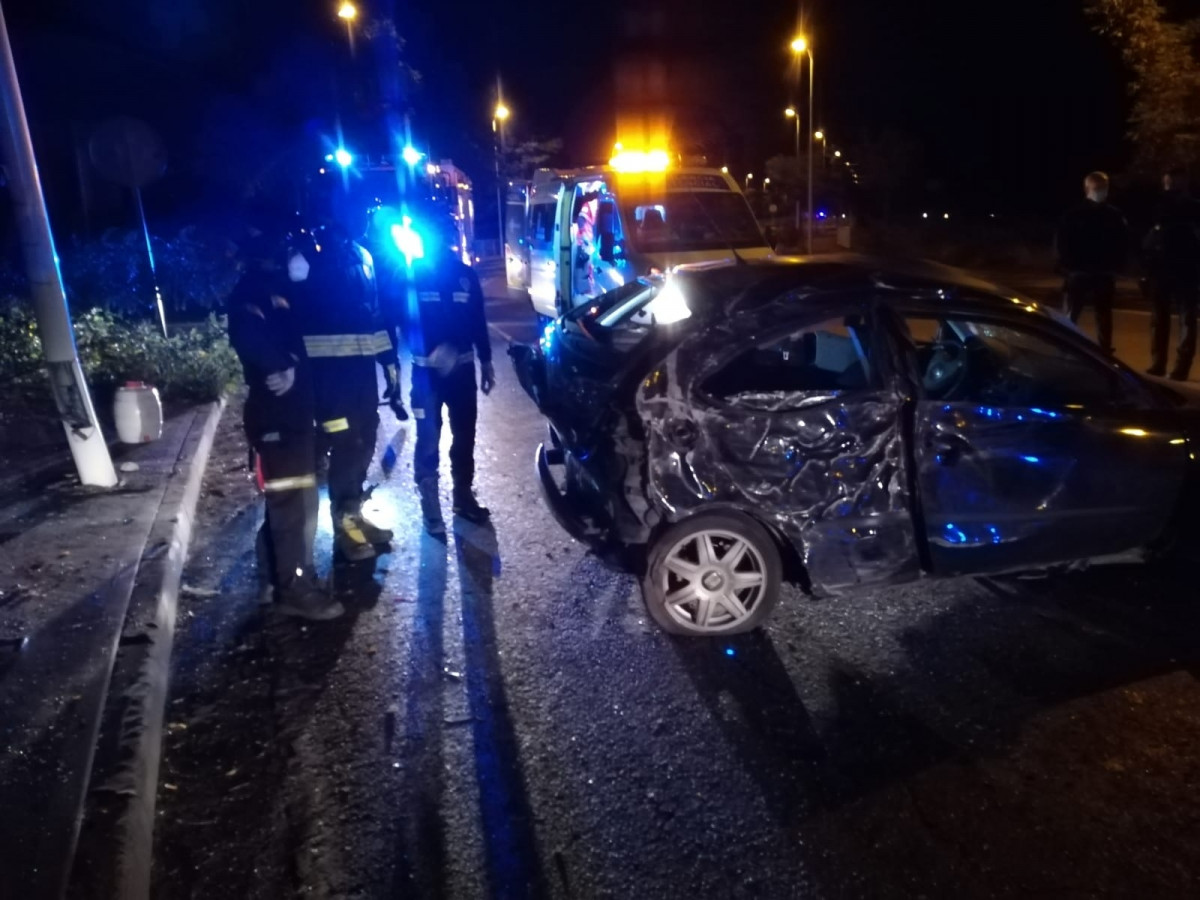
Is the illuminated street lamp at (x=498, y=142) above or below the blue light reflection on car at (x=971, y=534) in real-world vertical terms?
above

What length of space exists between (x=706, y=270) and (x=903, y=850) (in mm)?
2741

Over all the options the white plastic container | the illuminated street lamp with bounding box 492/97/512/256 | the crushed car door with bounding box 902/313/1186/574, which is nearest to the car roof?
the crushed car door with bounding box 902/313/1186/574

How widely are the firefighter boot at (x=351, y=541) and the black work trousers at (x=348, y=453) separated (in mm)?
27

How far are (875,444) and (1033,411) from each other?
69 centimetres

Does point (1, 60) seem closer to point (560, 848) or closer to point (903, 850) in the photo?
point (560, 848)

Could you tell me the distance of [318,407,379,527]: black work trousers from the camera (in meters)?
4.95

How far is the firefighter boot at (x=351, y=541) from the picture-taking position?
516 cm

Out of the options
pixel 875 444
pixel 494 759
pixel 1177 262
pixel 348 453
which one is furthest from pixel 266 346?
pixel 1177 262

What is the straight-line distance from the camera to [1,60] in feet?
17.4

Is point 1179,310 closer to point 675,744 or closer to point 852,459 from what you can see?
point 852,459

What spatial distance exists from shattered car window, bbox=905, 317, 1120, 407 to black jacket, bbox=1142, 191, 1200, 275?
460cm

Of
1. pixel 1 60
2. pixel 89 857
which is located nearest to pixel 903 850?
pixel 89 857

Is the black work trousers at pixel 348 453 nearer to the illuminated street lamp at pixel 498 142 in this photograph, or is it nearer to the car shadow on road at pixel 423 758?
the car shadow on road at pixel 423 758

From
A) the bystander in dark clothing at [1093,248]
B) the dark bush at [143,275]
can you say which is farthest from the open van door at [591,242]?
the bystander in dark clothing at [1093,248]
